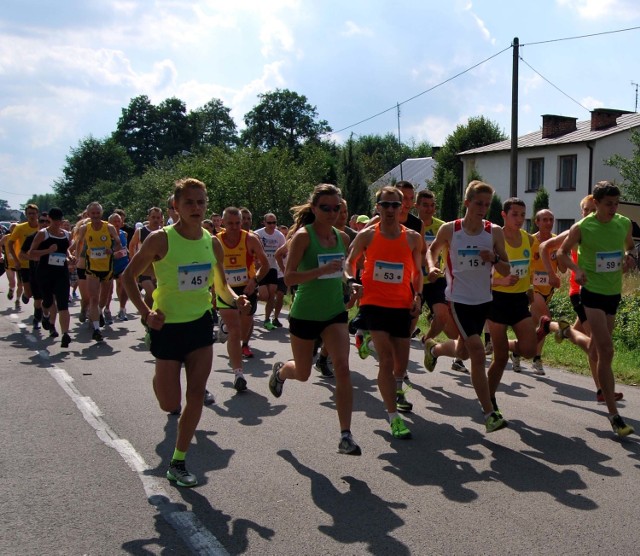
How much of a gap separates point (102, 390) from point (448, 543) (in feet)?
16.9

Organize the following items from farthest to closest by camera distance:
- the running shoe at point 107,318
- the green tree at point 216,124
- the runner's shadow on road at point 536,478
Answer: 1. the green tree at point 216,124
2. the running shoe at point 107,318
3. the runner's shadow on road at point 536,478

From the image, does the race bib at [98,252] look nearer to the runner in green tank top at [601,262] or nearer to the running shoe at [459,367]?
the running shoe at [459,367]

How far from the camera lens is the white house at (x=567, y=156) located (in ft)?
126

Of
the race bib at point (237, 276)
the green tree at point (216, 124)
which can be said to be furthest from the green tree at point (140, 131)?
the race bib at point (237, 276)

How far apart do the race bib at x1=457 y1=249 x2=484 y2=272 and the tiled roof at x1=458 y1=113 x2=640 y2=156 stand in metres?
33.7

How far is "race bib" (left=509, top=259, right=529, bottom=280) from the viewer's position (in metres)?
7.68

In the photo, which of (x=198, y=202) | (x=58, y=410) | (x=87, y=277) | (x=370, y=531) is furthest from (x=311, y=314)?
(x=87, y=277)

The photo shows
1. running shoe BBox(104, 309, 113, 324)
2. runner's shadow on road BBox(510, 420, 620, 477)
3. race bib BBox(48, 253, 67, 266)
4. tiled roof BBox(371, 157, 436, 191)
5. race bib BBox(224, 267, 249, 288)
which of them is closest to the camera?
runner's shadow on road BBox(510, 420, 620, 477)

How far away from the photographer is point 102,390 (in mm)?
8375

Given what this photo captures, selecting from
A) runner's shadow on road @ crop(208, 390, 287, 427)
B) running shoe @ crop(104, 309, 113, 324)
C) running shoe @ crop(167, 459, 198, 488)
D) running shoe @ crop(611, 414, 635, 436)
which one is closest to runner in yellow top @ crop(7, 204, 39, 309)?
running shoe @ crop(104, 309, 113, 324)

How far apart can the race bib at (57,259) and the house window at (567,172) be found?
3230 cm

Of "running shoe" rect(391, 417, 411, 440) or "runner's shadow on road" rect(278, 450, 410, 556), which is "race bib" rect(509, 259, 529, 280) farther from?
"runner's shadow on road" rect(278, 450, 410, 556)

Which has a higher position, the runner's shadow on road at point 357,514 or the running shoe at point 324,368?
the running shoe at point 324,368

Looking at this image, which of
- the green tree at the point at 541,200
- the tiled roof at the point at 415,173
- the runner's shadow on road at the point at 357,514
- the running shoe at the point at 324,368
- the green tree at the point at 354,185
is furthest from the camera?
the tiled roof at the point at 415,173
